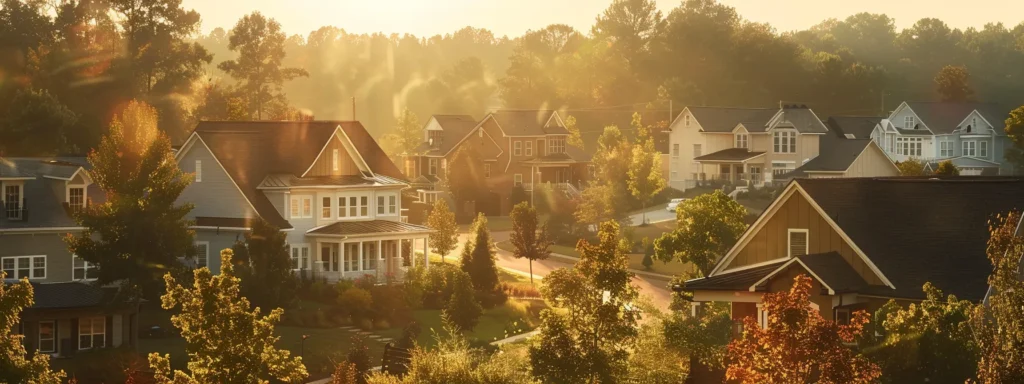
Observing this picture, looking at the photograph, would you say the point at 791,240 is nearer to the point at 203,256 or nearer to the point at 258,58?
the point at 203,256

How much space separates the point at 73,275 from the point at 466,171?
46.7m

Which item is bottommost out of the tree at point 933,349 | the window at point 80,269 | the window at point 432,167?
the tree at point 933,349

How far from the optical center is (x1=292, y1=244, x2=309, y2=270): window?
65.5 m

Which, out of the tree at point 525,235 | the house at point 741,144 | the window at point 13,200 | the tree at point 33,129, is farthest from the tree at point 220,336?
the house at point 741,144

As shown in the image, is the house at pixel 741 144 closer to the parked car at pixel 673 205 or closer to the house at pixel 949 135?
the parked car at pixel 673 205

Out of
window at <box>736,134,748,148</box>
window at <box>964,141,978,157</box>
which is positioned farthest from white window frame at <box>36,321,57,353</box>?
window at <box>964,141,978,157</box>

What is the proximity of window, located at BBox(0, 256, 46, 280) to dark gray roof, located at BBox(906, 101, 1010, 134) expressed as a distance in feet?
274

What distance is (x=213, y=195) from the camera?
6631 cm

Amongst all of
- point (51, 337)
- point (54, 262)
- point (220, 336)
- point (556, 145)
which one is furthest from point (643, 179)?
point (220, 336)

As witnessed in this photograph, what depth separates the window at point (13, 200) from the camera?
55031 mm

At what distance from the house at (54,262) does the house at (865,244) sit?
19.9 meters

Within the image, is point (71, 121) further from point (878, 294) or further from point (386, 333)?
point (878, 294)

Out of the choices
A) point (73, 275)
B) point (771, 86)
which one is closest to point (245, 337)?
point (73, 275)

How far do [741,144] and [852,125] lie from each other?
10435mm
